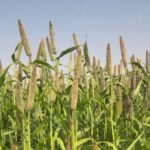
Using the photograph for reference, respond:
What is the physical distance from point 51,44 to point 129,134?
135 centimetres

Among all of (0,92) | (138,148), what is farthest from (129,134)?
(0,92)

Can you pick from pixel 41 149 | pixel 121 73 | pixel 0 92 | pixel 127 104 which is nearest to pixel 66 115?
pixel 41 149

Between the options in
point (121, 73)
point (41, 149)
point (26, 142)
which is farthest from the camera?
point (121, 73)

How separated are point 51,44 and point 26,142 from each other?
143cm

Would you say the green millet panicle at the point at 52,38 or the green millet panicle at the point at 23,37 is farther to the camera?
the green millet panicle at the point at 52,38

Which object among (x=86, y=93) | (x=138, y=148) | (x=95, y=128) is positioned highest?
(x=86, y=93)

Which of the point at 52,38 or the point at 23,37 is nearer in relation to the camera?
the point at 23,37

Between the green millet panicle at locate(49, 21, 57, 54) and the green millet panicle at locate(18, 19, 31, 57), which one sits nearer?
the green millet panicle at locate(18, 19, 31, 57)

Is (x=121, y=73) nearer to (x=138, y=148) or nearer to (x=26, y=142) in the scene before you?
(x=138, y=148)

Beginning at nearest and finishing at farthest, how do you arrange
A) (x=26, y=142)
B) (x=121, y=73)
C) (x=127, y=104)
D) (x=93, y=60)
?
(x=26, y=142) → (x=127, y=104) → (x=93, y=60) → (x=121, y=73)

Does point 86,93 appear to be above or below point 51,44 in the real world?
below

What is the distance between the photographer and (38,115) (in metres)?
3.85

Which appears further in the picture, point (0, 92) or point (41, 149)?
point (0, 92)

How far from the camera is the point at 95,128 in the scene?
4.14m
